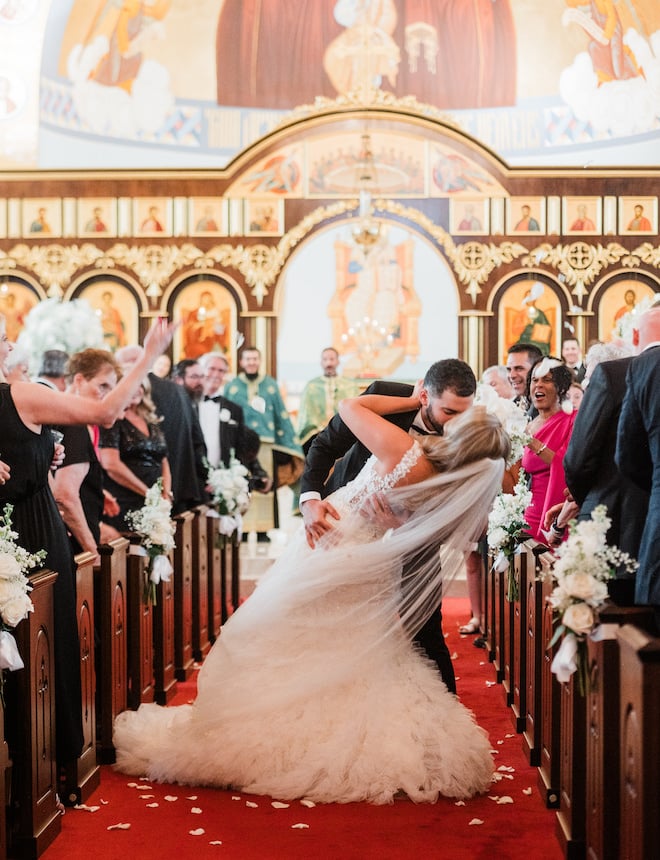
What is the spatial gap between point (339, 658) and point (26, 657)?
4.39ft

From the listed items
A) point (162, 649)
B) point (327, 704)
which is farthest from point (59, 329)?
point (327, 704)

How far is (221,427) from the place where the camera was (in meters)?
10.4

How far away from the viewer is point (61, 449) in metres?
4.98

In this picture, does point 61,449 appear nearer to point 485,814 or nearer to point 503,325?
point 485,814

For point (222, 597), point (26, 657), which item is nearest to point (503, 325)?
point (222, 597)

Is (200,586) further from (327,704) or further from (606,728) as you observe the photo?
(606,728)

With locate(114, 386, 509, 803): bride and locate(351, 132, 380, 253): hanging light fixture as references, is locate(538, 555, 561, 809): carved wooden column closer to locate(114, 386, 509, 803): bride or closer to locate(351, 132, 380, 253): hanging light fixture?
locate(114, 386, 509, 803): bride

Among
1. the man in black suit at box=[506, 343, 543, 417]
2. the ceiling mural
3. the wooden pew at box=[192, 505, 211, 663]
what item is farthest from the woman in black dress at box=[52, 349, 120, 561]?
the ceiling mural

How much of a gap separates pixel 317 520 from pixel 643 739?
2.26 meters

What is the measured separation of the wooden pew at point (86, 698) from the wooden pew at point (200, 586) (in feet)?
8.40

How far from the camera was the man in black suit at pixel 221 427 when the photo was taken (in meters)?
10.0

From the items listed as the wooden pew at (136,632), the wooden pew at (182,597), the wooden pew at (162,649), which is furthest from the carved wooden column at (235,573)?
the wooden pew at (136,632)

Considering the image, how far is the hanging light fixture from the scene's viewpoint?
14305mm

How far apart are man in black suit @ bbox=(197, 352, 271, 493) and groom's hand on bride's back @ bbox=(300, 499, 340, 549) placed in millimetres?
5137
